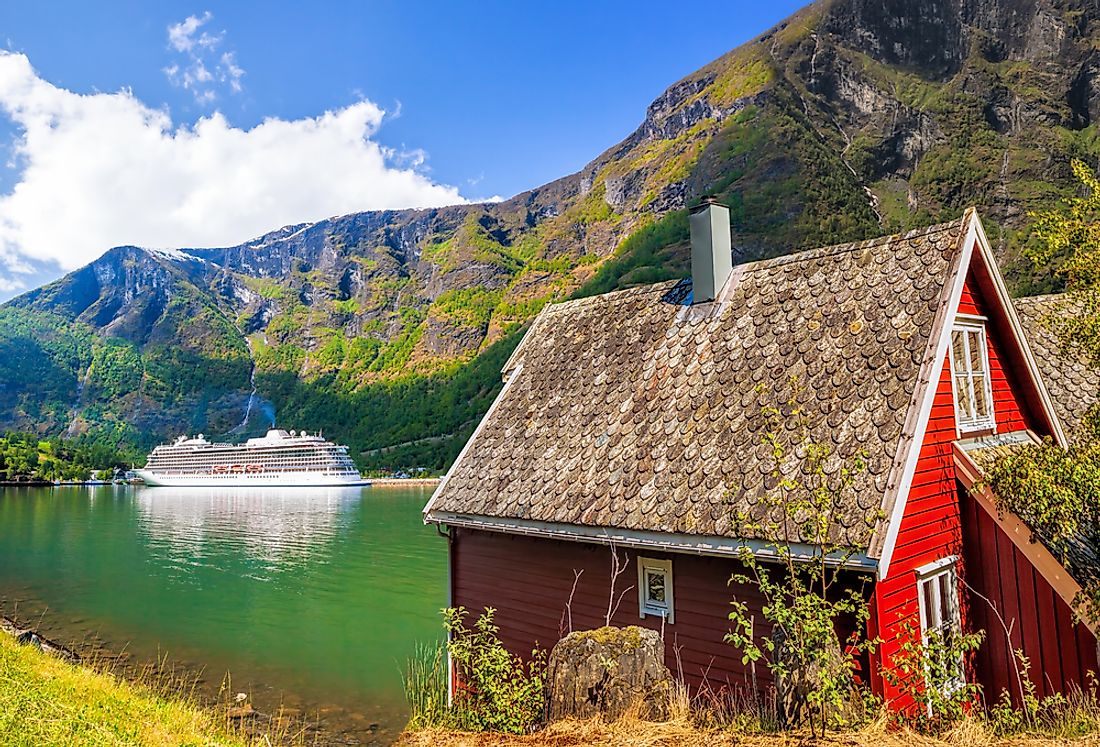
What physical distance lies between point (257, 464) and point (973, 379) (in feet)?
367

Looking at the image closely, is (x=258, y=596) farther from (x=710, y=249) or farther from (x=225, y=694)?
(x=710, y=249)

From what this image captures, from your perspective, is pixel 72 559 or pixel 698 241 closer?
pixel 698 241

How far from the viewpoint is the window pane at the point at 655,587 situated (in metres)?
8.08

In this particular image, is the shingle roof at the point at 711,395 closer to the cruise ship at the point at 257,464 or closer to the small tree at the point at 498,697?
the small tree at the point at 498,697

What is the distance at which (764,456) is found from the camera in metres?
7.49

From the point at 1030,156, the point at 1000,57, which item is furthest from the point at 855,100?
the point at 1030,156

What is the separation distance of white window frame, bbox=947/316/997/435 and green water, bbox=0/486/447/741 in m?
11.8

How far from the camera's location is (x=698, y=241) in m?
10.3

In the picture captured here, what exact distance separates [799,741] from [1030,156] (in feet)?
385

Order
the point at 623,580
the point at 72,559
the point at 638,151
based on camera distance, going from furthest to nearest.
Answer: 1. the point at 638,151
2. the point at 72,559
3. the point at 623,580

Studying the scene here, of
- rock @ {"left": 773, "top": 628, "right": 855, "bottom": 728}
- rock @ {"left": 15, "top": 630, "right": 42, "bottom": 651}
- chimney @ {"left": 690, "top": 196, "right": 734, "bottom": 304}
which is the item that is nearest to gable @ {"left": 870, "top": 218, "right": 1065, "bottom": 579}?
rock @ {"left": 773, "top": 628, "right": 855, "bottom": 728}

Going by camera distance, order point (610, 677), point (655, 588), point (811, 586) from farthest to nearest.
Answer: point (655, 588), point (610, 677), point (811, 586)

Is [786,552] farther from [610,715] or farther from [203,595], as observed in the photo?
[203,595]

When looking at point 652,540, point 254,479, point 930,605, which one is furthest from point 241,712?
point 254,479
